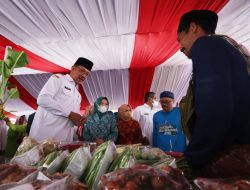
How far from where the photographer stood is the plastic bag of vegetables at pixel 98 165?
87cm

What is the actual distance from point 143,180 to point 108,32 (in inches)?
127

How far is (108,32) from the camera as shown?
3.64 metres

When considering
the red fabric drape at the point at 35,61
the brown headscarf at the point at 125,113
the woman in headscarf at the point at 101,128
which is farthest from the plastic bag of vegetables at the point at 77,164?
the red fabric drape at the point at 35,61

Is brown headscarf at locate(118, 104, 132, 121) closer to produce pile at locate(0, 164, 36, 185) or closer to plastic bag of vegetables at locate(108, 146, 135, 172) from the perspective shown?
plastic bag of vegetables at locate(108, 146, 135, 172)

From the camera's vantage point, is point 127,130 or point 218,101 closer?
point 218,101

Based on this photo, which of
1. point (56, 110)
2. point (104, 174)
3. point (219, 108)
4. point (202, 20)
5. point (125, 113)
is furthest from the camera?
point (125, 113)

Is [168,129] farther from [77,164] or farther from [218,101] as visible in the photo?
[77,164]

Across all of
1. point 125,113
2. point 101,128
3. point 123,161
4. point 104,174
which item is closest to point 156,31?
point 125,113

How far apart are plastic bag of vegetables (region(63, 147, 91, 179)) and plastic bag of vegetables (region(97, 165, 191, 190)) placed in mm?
311

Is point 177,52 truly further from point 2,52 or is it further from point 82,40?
point 2,52

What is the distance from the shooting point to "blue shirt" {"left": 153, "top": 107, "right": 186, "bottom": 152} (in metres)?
3.65

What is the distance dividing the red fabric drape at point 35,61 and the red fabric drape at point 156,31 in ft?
5.24

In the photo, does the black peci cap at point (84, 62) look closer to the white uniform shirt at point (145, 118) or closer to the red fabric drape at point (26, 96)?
the white uniform shirt at point (145, 118)

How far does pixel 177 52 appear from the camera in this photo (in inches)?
196
